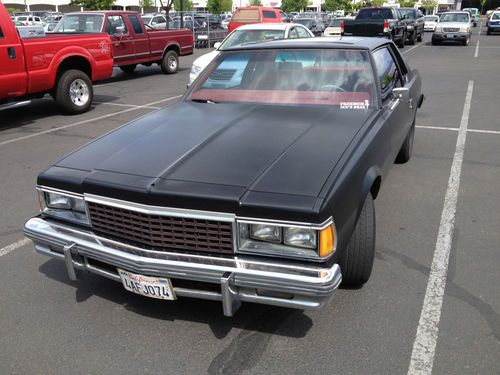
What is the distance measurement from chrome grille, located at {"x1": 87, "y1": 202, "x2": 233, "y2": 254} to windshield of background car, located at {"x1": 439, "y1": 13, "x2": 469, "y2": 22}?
1036 inches

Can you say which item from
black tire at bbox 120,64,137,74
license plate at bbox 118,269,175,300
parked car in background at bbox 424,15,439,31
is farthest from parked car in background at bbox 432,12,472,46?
license plate at bbox 118,269,175,300

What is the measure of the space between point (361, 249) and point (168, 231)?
1.23m

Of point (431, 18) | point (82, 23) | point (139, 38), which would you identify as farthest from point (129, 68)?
point (431, 18)

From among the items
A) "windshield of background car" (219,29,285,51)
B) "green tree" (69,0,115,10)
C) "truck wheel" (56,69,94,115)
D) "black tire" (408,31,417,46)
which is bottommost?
"black tire" (408,31,417,46)

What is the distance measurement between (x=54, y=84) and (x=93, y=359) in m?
7.30

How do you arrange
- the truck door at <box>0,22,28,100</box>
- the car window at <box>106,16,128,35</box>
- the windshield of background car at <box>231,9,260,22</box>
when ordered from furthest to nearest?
the windshield of background car at <box>231,9,260,22</box> → the car window at <box>106,16,128,35</box> → the truck door at <box>0,22,28,100</box>

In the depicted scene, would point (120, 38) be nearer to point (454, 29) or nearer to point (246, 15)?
point (246, 15)

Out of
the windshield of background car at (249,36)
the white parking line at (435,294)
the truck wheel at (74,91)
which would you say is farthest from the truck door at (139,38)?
the white parking line at (435,294)

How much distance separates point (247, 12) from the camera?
61.3 feet

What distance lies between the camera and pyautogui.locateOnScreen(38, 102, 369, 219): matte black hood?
256 centimetres

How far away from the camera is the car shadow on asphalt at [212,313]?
2.94 metres

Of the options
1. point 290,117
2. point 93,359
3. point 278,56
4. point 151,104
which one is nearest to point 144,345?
point 93,359

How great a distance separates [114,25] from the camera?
13211 mm

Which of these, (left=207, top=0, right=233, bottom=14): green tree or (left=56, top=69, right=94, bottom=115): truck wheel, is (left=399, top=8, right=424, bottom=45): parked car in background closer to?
(left=56, top=69, right=94, bottom=115): truck wheel
